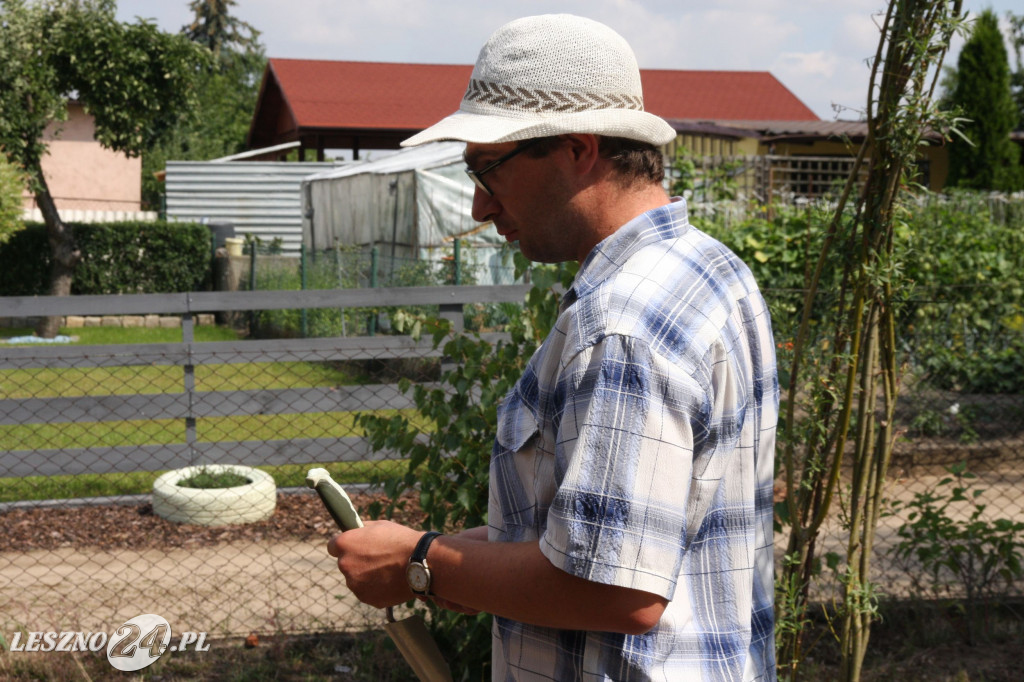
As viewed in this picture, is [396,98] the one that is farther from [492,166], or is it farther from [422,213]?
[492,166]

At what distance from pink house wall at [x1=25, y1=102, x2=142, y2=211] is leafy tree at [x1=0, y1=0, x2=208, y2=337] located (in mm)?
16134

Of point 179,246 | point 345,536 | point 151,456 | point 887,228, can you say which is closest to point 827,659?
point 887,228

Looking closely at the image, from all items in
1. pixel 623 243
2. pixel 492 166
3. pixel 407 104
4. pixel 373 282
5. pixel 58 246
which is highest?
pixel 407 104

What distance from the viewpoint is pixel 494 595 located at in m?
1.28

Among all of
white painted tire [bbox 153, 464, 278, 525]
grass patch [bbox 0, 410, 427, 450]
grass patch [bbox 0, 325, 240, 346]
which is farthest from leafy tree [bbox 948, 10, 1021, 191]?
white painted tire [bbox 153, 464, 278, 525]

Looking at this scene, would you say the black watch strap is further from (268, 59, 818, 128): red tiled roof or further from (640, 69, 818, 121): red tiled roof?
(640, 69, 818, 121): red tiled roof

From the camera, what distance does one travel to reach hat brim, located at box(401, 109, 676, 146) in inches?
52.9

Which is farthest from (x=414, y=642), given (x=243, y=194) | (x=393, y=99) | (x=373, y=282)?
(x=393, y=99)

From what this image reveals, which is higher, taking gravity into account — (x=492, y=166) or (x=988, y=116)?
(x=988, y=116)

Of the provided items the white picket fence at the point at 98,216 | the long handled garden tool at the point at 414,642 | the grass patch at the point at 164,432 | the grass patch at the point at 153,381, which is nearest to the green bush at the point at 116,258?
the white picket fence at the point at 98,216

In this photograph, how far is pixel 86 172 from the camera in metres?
33.4

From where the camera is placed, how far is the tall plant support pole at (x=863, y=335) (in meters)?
2.49

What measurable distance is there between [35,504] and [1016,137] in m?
25.1

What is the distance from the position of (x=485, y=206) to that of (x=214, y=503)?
4.88 metres
